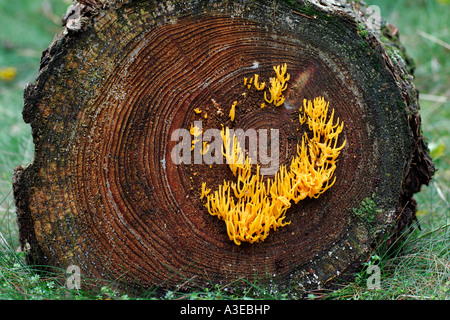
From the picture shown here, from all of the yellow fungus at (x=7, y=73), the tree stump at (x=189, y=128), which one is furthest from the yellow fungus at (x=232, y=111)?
the yellow fungus at (x=7, y=73)

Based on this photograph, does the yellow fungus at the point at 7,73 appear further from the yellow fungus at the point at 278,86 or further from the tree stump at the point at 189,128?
the yellow fungus at the point at 278,86

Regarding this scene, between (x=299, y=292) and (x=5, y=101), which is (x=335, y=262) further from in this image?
(x=5, y=101)

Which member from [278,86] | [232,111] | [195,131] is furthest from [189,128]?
[278,86]

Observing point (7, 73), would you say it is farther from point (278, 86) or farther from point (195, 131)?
Result: point (278, 86)

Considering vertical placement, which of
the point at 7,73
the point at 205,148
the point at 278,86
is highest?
the point at 7,73
